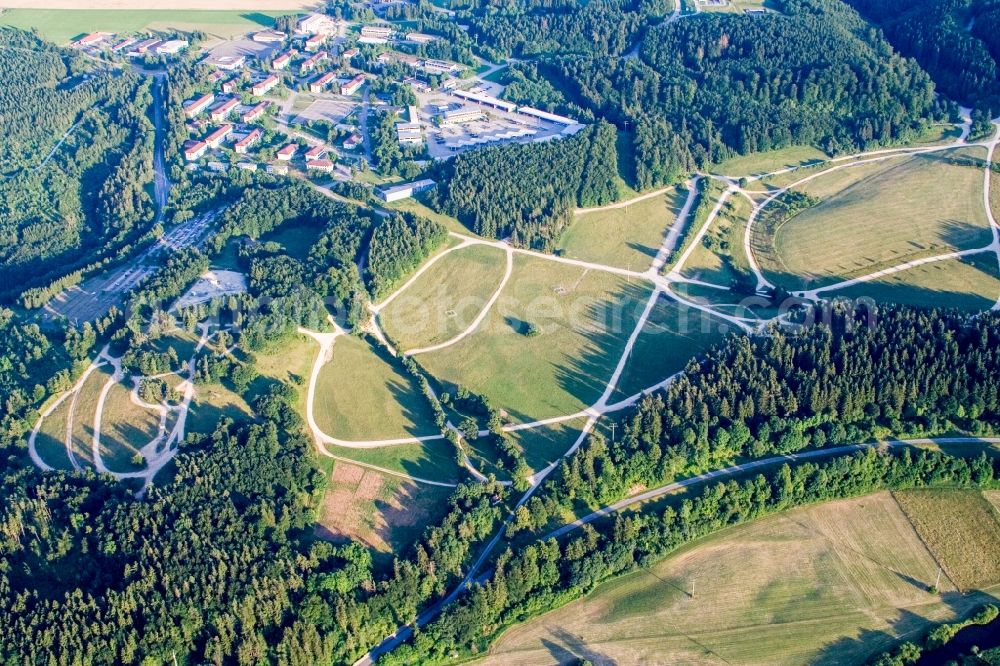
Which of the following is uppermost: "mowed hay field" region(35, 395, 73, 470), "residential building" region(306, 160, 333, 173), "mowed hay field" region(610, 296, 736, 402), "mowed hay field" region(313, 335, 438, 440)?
"residential building" region(306, 160, 333, 173)

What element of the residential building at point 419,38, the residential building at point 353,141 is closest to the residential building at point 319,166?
the residential building at point 353,141

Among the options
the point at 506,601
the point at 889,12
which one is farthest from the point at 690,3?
the point at 506,601

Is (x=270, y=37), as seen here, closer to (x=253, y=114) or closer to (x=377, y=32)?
(x=377, y=32)

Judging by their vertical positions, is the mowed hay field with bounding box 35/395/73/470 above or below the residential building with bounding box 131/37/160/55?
below

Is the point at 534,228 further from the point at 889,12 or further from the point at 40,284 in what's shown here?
the point at 889,12

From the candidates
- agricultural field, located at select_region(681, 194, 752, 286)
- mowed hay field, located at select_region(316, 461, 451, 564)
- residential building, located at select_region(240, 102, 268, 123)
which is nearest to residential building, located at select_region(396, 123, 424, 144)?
residential building, located at select_region(240, 102, 268, 123)

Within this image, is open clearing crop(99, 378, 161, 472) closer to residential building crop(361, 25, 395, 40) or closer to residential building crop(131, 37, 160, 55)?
residential building crop(131, 37, 160, 55)

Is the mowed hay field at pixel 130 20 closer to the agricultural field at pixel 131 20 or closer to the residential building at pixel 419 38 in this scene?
the agricultural field at pixel 131 20
